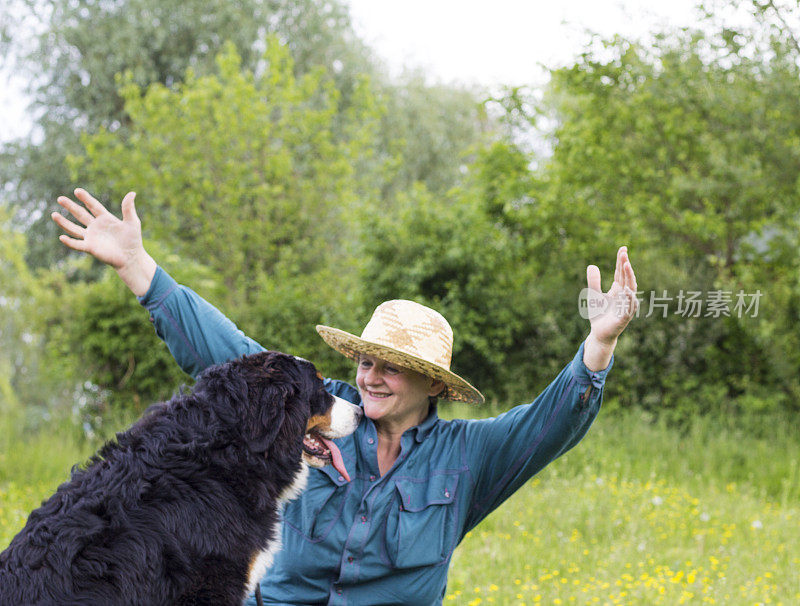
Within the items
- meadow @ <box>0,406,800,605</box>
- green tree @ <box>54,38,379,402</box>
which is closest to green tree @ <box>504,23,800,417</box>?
meadow @ <box>0,406,800,605</box>

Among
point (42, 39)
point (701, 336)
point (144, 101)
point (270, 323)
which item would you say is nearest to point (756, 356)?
point (701, 336)

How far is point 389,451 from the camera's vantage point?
3033 mm

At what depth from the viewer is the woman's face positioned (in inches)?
117

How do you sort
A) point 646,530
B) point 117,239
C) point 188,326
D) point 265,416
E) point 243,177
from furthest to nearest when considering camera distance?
→ 1. point 243,177
2. point 646,530
3. point 188,326
4. point 117,239
5. point 265,416

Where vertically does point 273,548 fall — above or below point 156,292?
below

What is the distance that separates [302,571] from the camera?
2.81m

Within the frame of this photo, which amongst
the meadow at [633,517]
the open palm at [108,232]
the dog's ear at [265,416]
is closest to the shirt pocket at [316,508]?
the dog's ear at [265,416]

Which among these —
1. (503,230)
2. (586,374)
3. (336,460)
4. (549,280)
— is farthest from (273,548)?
(503,230)

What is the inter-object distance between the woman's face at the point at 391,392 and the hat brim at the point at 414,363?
4 centimetres

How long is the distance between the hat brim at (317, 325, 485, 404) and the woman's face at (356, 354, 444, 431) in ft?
0.14

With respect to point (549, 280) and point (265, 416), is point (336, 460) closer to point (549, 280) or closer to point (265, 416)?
point (265, 416)

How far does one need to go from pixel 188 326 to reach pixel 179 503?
87 cm

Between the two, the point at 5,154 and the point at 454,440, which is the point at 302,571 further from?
the point at 5,154

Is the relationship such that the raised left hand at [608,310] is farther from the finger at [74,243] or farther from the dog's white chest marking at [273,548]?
the finger at [74,243]
